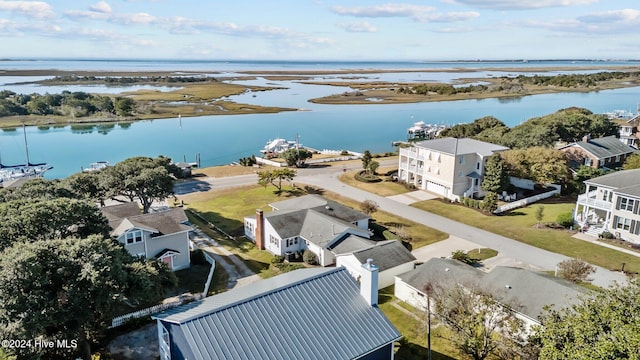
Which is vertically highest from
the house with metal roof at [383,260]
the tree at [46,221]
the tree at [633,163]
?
the tree at [46,221]

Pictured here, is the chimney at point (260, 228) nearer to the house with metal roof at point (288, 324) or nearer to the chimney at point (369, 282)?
the house with metal roof at point (288, 324)

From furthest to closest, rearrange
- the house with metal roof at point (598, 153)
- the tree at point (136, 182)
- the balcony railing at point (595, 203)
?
the house with metal roof at point (598, 153), the balcony railing at point (595, 203), the tree at point (136, 182)

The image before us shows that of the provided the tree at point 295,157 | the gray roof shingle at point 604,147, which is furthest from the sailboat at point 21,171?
the gray roof shingle at point 604,147

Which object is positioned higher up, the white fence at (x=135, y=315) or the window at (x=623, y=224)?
the window at (x=623, y=224)

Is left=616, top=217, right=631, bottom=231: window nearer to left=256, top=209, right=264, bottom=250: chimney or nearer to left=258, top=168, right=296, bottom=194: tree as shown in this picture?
left=256, top=209, right=264, bottom=250: chimney

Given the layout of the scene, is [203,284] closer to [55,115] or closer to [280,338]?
[280,338]

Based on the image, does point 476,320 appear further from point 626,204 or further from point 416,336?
point 626,204
